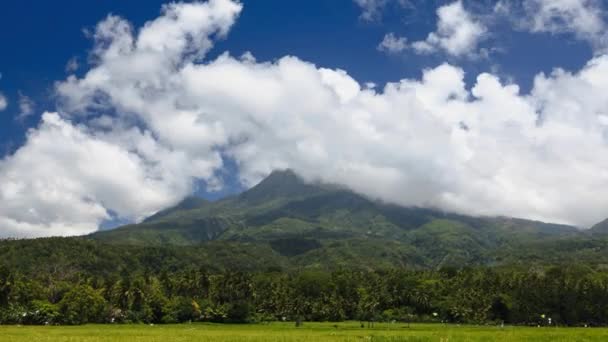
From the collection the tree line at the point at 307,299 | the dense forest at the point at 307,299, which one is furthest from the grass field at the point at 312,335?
the tree line at the point at 307,299

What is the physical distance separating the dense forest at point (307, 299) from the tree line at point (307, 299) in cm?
26

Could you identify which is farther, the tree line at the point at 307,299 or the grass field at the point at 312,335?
the tree line at the point at 307,299

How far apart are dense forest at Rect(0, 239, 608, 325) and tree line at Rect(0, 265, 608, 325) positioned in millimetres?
259

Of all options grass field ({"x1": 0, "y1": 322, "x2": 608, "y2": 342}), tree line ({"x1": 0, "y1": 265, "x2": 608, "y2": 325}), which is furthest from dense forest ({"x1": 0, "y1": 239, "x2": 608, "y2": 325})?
grass field ({"x1": 0, "y1": 322, "x2": 608, "y2": 342})

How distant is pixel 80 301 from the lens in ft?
415

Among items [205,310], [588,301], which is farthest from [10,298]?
[588,301]

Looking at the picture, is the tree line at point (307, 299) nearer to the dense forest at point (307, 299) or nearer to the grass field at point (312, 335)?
the dense forest at point (307, 299)

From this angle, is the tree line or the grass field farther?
the tree line

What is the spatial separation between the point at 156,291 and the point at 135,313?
12.7 meters

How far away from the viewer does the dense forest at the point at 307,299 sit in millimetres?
130750

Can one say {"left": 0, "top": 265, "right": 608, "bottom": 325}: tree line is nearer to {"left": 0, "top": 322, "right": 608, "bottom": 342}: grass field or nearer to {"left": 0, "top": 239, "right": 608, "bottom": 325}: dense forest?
{"left": 0, "top": 239, "right": 608, "bottom": 325}: dense forest

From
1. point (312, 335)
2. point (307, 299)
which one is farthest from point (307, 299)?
point (312, 335)

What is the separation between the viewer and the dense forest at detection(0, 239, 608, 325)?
13075 cm

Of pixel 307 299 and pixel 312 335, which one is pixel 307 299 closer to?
pixel 307 299
